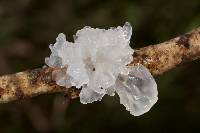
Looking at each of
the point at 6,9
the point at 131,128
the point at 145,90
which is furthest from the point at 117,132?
the point at 145,90

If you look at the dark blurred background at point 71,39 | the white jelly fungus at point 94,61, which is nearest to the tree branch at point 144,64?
the white jelly fungus at point 94,61

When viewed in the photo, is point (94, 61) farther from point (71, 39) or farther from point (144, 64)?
point (71, 39)

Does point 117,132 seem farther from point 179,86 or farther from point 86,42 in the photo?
point 86,42

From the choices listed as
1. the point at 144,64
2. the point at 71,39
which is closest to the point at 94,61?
the point at 144,64

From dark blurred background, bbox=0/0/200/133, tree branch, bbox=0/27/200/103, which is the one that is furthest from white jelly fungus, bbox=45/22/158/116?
dark blurred background, bbox=0/0/200/133

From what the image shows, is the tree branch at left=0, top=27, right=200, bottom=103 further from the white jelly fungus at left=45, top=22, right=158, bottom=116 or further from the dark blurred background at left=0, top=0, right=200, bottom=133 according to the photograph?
the dark blurred background at left=0, top=0, right=200, bottom=133

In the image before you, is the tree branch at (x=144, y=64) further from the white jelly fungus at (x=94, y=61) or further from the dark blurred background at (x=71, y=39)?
the dark blurred background at (x=71, y=39)
